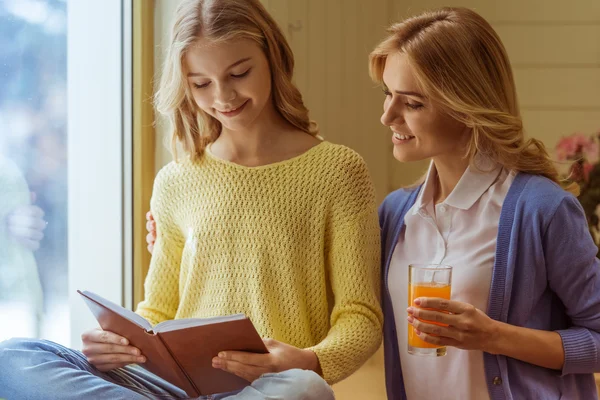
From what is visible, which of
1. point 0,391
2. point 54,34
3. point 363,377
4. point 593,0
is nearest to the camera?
point 0,391

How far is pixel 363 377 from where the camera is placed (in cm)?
312

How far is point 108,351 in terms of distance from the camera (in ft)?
5.09

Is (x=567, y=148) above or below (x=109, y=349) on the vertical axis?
above

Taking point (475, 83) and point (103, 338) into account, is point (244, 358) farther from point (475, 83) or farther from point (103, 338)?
point (475, 83)

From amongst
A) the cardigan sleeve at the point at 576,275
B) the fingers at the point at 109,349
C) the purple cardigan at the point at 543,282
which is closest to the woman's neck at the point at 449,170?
the purple cardigan at the point at 543,282

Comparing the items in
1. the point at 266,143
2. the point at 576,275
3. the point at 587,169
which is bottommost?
the point at 576,275

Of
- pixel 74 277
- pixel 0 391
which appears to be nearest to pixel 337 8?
pixel 74 277

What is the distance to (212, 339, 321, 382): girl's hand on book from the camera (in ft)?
4.73

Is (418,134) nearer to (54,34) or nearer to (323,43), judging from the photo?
(54,34)


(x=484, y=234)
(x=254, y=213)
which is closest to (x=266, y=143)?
(x=254, y=213)

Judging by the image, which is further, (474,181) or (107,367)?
(474,181)

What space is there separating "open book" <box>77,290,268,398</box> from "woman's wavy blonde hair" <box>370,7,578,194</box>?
2.08 feet

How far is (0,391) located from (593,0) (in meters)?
3.30

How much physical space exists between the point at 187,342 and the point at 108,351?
0.23 m
